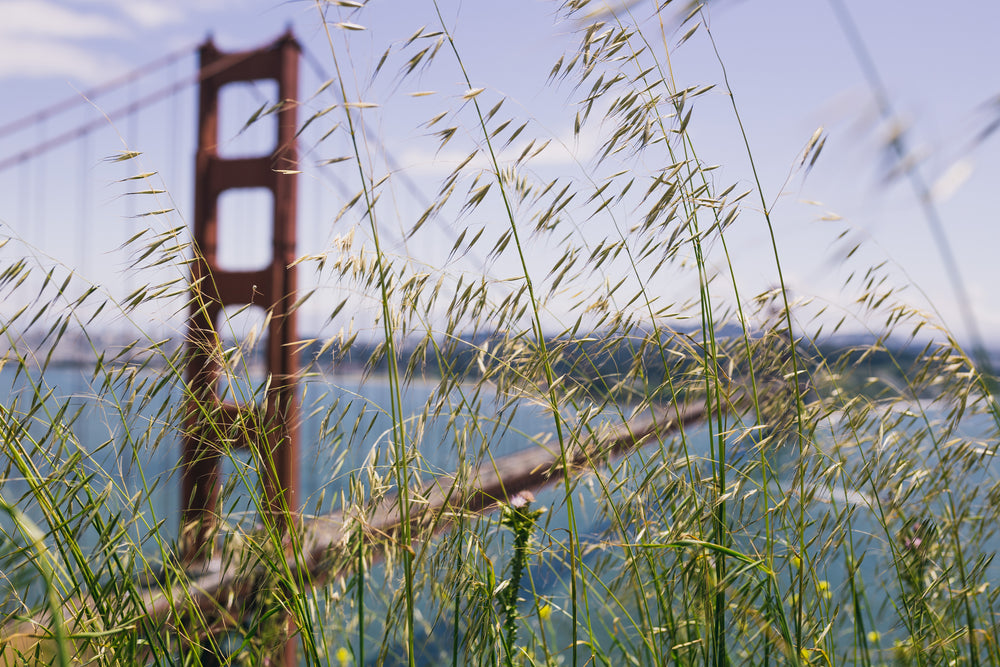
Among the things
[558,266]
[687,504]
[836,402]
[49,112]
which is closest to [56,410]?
[558,266]

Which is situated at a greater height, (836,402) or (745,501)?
(836,402)

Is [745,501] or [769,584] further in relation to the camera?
[745,501]

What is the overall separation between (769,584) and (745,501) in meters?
0.15

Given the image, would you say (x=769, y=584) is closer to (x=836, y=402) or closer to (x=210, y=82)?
(x=836, y=402)

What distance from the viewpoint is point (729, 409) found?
0.86m

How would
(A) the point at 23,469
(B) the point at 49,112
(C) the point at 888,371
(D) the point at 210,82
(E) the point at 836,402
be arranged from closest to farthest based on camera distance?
(A) the point at 23,469 < (E) the point at 836,402 < (C) the point at 888,371 < (D) the point at 210,82 < (B) the point at 49,112

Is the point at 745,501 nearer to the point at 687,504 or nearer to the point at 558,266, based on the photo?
the point at 687,504

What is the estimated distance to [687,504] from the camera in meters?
0.78

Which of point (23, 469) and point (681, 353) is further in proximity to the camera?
point (681, 353)

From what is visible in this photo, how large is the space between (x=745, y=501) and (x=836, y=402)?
23 centimetres

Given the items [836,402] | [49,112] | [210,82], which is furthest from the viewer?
[49,112]

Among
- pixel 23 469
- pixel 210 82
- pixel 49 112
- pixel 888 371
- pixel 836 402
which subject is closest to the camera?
pixel 23 469

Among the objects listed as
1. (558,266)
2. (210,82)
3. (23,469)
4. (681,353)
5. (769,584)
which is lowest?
(769,584)

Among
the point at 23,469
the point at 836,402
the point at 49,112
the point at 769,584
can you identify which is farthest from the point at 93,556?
the point at 49,112
